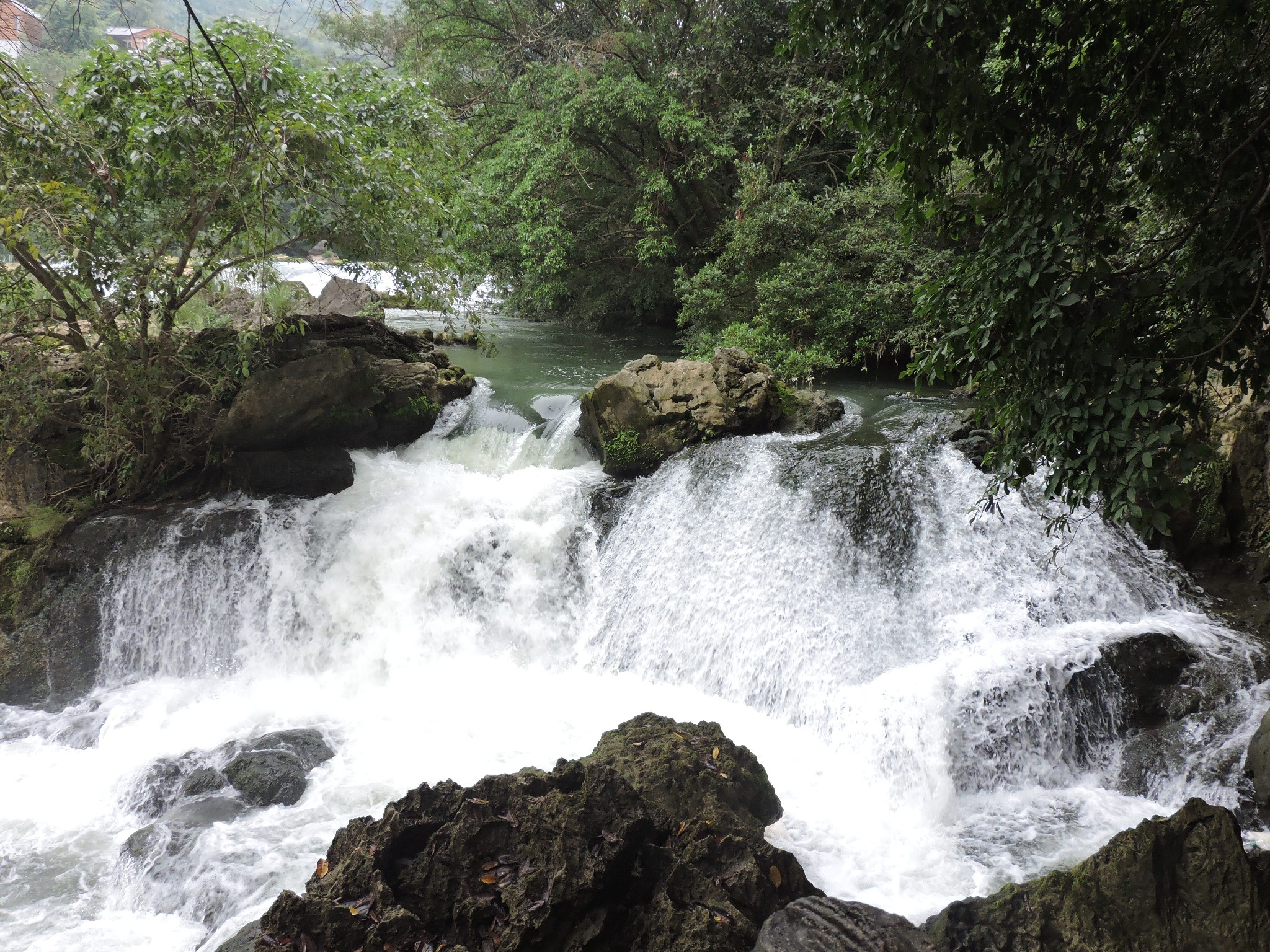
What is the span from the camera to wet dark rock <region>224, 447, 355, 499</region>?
922cm

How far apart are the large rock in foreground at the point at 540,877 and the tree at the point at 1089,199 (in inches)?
102

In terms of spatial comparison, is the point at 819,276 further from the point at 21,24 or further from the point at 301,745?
the point at 21,24

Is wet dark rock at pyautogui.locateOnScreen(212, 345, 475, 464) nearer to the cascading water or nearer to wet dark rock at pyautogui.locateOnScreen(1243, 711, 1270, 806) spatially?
the cascading water

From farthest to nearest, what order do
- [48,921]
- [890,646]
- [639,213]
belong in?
[639,213] → [890,646] → [48,921]

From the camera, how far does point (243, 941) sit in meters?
4.38

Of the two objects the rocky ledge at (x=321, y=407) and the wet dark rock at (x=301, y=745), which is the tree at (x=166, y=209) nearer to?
the rocky ledge at (x=321, y=407)

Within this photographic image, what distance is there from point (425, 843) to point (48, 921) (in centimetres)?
293

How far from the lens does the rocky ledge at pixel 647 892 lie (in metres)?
3.53

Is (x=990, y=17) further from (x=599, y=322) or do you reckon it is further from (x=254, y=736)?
(x=599, y=322)

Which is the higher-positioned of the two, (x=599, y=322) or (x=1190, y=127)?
(x=1190, y=127)

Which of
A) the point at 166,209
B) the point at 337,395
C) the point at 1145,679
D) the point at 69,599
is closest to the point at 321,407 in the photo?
the point at 337,395

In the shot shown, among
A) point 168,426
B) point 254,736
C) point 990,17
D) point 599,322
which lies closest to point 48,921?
point 254,736

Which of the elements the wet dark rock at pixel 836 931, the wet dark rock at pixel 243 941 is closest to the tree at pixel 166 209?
the wet dark rock at pixel 243 941

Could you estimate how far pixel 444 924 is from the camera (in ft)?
12.8
